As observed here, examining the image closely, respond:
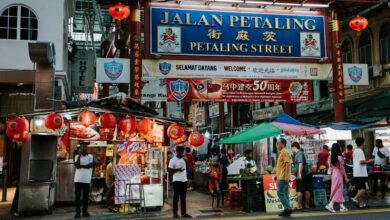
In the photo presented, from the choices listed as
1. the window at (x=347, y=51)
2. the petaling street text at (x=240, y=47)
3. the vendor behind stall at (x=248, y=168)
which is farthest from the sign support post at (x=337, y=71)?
the window at (x=347, y=51)

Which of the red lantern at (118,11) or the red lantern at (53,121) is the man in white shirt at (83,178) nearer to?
the red lantern at (53,121)

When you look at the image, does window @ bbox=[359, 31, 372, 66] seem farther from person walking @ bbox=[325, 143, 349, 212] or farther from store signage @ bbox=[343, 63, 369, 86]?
person walking @ bbox=[325, 143, 349, 212]

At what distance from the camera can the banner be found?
54.6ft

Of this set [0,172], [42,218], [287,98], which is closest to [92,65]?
[0,172]

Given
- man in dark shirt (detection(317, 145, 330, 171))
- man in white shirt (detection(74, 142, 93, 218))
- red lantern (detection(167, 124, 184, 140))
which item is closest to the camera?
man in white shirt (detection(74, 142, 93, 218))

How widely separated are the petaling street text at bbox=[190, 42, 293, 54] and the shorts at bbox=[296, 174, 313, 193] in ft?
21.6

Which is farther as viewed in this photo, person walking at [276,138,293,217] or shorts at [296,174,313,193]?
shorts at [296,174,313,193]

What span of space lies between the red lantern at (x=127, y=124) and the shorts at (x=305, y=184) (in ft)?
17.2

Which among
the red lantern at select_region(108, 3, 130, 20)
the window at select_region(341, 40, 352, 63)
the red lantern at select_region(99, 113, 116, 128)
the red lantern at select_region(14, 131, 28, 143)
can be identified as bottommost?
the red lantern at select_region(14, 131, 28, 143)

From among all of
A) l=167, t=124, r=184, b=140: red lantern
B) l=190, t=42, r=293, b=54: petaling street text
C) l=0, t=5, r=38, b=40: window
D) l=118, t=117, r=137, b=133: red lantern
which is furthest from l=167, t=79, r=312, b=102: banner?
l=0, t=5, r=38, b=40: window

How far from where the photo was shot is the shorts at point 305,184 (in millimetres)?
12462

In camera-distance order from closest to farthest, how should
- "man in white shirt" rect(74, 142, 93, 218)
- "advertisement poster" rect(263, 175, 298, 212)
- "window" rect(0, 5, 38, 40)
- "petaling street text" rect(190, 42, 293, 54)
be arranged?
"man in white shirt" rect(74, 142, 93, 218) → "advertisement poster" rect(263, 175, 298, 212) → "petaling street text" rect(190, 42, 293, 54) → "window" rect(0, 5, 38, 40)

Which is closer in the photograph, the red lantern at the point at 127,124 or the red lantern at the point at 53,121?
the red lantern at the point at 53,121

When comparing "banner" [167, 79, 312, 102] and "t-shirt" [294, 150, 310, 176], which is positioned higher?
"banner" [167, 79, 312, 102]
